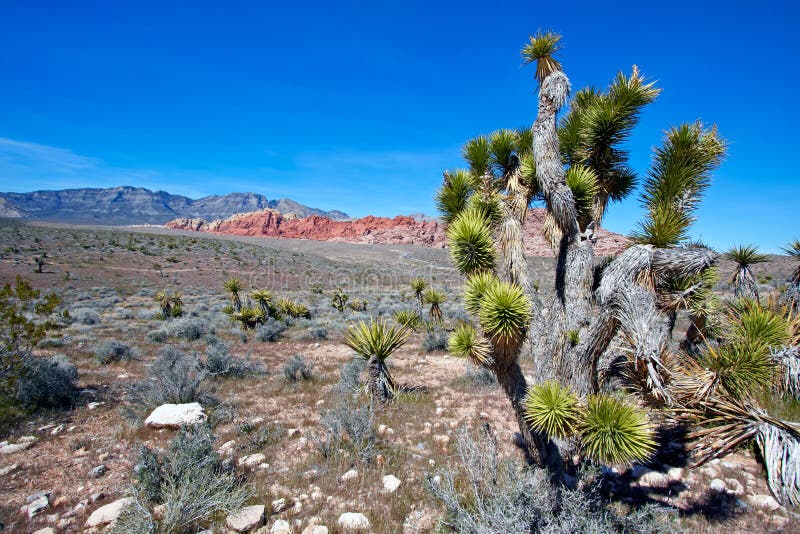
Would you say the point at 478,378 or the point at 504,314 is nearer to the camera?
the point at 504,314

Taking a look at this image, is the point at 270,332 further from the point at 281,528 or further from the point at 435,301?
the point at 281,528

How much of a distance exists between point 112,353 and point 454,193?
1040cm

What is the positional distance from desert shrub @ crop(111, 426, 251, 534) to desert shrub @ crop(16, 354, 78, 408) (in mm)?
3909

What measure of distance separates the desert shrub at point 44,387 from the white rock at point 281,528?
18.8 feet

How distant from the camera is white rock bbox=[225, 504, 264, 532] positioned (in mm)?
3697

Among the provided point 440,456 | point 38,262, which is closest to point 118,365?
point 440,456

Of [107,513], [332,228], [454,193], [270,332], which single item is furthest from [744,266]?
[332,228]

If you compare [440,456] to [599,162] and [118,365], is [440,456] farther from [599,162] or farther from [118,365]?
[118,365]

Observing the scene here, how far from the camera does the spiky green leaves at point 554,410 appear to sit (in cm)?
316

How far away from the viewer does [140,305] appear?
21.1 metres

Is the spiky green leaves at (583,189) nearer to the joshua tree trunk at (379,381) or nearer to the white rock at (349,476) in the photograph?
the white rock at (349,476)

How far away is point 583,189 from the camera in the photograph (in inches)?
180

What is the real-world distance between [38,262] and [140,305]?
18.2 m

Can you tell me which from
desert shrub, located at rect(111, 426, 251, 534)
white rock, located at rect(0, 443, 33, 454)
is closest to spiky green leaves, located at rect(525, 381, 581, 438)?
desert shrub, located at rect(111, 426, 251, 534)
